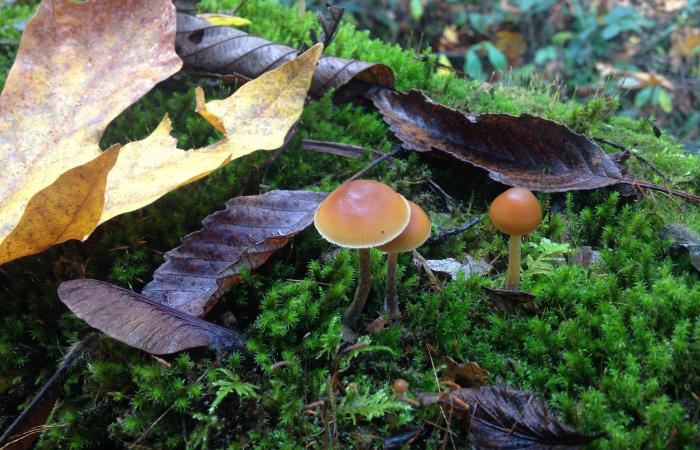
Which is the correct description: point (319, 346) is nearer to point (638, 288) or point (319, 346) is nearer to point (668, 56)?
point (638, 288)

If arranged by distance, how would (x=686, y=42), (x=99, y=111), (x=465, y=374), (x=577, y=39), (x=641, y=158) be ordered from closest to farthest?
(x=465, y=374) → (x=99, y=111) → (x=641, y=158) → (x=686, y=42) → (x=577, y=39)

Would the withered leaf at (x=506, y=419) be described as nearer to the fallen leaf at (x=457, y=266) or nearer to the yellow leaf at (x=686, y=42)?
the fallen leaf at (x=457, y=266)

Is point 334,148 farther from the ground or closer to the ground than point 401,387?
farther from the ground

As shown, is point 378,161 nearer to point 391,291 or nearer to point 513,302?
point 391,291

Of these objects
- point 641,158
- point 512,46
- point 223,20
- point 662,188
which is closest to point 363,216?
point 662,188

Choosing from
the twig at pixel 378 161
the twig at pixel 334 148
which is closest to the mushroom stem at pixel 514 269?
the twig at pixel 378 161

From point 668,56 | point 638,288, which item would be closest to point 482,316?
point 638,288
